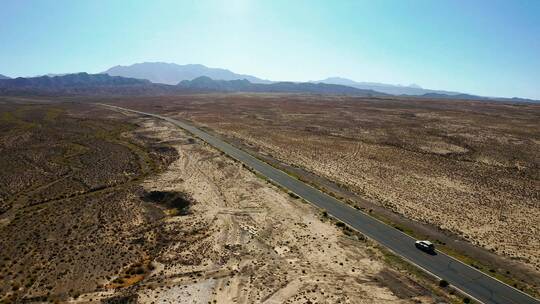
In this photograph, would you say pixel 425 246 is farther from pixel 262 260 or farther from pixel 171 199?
pixel 171 199

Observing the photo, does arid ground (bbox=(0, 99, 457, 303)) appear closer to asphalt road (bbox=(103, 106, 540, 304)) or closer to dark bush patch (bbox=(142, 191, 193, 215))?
dark bush patch (bbox=(142, 191, 193, 215))

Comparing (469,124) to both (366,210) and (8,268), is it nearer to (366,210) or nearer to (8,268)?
(366,210)

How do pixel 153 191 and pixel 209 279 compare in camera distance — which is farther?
pixel 153 191

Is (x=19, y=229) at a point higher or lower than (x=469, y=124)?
lower

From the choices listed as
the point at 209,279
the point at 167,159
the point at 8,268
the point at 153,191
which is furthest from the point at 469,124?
the point at 8,268

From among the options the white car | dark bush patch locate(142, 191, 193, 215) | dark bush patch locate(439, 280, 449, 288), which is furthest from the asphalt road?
dark bush patch locate(142, 191, 193, 215)

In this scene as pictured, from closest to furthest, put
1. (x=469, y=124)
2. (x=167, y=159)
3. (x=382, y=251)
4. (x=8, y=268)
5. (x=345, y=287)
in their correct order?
(x=345, y=287)
(x=8, y=268)
(x=382, y=251)
(x=167, y=159)
(x=469, y=124)

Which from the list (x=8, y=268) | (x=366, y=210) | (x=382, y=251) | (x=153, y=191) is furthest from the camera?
(x=153, y=191)

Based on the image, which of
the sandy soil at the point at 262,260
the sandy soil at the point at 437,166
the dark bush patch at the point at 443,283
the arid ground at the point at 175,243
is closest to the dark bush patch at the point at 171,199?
the arid ground at the point at 175,243
